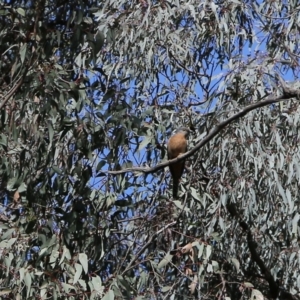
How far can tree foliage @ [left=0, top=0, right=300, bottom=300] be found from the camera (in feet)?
11.3

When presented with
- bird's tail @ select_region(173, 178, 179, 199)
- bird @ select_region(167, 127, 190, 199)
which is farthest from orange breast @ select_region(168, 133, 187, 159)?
bird's tail @ select_region(173, 178, 179, 199)

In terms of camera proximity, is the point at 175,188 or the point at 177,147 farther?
the point at 177,147

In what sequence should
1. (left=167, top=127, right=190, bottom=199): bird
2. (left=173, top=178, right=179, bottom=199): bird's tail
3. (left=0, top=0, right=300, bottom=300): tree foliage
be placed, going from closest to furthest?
(left=0, top=0, right=300, bottom=300): tree foliage
(left=173, top=178, right=179, bottom=199): bird's tail
(left=167, top=127, right=190, bottom=199): bird

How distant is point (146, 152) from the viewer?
4.47 meters

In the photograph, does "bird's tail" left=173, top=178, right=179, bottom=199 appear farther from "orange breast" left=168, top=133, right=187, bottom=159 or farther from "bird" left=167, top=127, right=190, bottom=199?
"orange breast" left=168, top=133, right=187, bottom=159

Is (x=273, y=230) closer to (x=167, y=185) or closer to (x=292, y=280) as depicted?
(x=292, y=280)

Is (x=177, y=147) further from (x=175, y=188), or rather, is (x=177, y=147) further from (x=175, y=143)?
(x=175, y=188)

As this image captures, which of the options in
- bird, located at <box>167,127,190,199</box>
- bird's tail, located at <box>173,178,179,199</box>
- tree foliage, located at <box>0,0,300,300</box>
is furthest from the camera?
bird, located at <box>167,127,190,199</box>

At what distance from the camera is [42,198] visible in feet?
11.4

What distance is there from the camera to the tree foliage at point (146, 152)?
3432 mm

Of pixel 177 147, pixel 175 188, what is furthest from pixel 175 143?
pixel 175 188

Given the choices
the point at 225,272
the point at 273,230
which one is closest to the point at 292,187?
the point at 273,230

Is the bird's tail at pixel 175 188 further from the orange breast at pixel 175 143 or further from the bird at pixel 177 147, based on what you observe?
the orange breast at pixel 175 143

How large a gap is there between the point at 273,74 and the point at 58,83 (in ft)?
3.90
